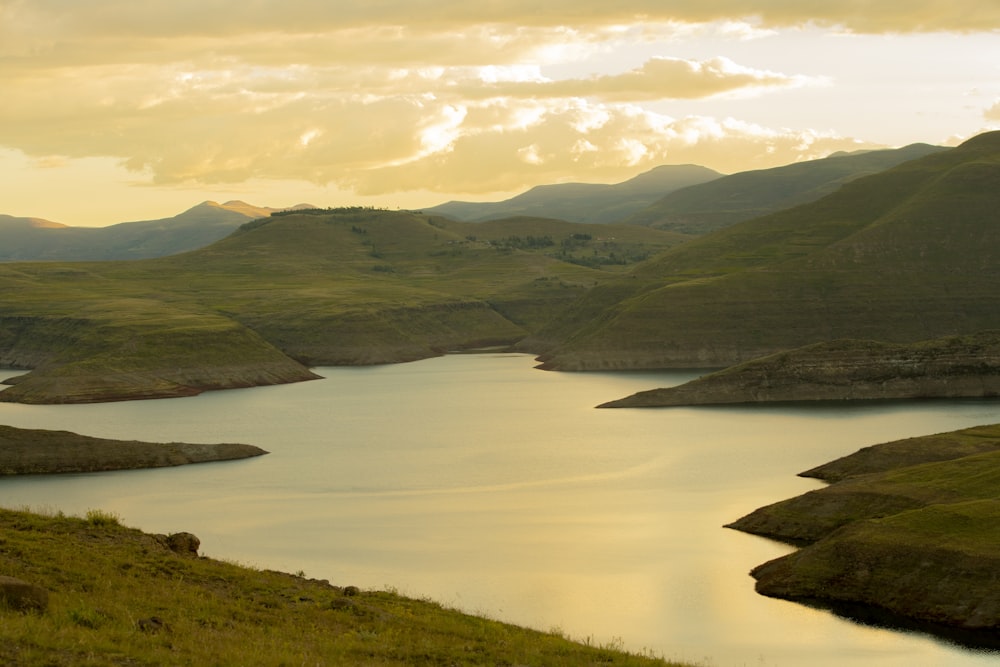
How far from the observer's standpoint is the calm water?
40281mm

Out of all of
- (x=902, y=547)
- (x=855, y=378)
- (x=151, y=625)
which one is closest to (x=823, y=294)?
(x=855, y=378)

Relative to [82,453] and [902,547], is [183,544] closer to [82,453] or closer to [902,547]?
[902,547]

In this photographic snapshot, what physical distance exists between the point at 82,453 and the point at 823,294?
103341 mm

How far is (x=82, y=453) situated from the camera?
254 ft

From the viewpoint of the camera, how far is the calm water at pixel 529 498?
4028cm

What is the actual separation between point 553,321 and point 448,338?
54.8ft

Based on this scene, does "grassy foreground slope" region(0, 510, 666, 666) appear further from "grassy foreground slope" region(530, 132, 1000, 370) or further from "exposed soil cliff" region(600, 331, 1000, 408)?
"grassy foreground slope" region(530, 132, 1000, 370)

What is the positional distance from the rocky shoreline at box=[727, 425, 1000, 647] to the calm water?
1.48m

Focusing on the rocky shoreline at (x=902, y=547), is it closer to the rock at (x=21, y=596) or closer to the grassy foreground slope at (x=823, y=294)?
the rock at (x=21, y=596)

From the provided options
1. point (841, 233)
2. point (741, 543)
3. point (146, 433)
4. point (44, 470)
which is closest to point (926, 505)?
point (741, 543)

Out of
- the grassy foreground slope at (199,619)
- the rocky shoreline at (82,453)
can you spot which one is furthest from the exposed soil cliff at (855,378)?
the grassy foreground slope at (199,619)

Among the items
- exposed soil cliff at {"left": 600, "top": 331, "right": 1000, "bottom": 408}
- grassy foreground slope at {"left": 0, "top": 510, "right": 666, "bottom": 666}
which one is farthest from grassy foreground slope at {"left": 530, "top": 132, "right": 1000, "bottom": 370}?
grassy foreground slope at {"left": 0, "top": 510, "right": 666, "bottom": 666}

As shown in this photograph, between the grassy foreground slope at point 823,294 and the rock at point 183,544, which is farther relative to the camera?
the grassy foreground slope at point 823,294

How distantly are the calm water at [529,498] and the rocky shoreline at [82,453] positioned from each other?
6.04 feet
